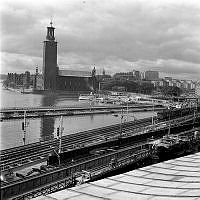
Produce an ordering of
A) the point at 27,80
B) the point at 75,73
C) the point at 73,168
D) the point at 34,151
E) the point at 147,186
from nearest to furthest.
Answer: the point at 147,186 < the point at 73,168 < the point at 34,151 < the point at 75,73 < the point at 27,80

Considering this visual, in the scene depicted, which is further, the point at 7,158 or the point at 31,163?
the point at 7,158

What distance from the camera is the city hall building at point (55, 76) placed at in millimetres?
103438

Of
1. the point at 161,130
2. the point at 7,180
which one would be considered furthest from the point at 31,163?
the point at 161,130

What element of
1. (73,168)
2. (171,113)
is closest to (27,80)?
(171,113)

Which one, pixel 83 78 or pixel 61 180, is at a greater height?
pixel 83 78

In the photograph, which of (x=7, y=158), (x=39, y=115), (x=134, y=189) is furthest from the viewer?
(x=39, y=115)

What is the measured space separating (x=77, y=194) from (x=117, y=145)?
1404cm

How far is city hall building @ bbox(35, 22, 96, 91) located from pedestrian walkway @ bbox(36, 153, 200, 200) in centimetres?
9167

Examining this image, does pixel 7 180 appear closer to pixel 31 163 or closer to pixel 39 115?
pixel 31 163

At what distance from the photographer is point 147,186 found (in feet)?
39.0

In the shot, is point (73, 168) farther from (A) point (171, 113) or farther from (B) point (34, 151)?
(A) point (171, 113)

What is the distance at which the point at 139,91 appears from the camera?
123438 mm

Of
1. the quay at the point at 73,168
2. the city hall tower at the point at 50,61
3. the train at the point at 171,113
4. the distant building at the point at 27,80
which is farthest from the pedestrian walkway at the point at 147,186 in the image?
the distant building at the point at 27,80

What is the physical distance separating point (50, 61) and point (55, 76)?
5.95 meters
